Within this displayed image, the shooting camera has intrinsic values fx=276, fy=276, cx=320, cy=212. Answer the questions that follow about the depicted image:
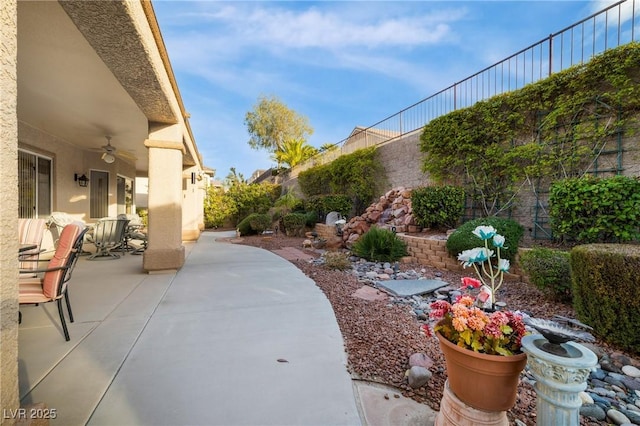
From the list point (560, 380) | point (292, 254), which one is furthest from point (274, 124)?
point (560, 380)

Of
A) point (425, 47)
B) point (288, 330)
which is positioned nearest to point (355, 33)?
point (425, 47)

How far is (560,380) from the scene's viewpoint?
1.18 meters

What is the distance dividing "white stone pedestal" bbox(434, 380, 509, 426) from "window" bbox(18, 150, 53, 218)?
27.7 feet

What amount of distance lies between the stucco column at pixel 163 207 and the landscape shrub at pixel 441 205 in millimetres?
5100

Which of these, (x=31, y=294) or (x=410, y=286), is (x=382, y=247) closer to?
(x=410, y=286)

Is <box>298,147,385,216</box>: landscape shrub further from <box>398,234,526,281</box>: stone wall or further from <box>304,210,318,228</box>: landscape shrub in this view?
<box>398,234,526,281</box>: stone wall

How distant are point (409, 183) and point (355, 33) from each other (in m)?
4.19

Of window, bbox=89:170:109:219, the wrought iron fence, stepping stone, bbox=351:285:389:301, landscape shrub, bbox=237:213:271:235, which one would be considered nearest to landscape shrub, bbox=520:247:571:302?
stepping stone, bbox=351:285:389:301


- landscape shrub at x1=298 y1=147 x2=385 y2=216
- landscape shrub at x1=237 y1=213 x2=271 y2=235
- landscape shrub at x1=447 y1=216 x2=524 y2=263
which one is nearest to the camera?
landscape shrub at x1=447 y1=216 x2=524 y2=263

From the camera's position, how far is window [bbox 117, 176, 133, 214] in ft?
34.0

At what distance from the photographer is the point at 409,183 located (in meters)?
8.16

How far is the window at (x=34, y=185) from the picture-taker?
6016 mm

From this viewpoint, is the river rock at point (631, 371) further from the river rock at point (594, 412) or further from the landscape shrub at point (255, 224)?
the landscape shrub at point (255, 224)

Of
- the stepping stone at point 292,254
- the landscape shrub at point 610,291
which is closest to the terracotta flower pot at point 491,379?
the landscape shrub at point 610,291
